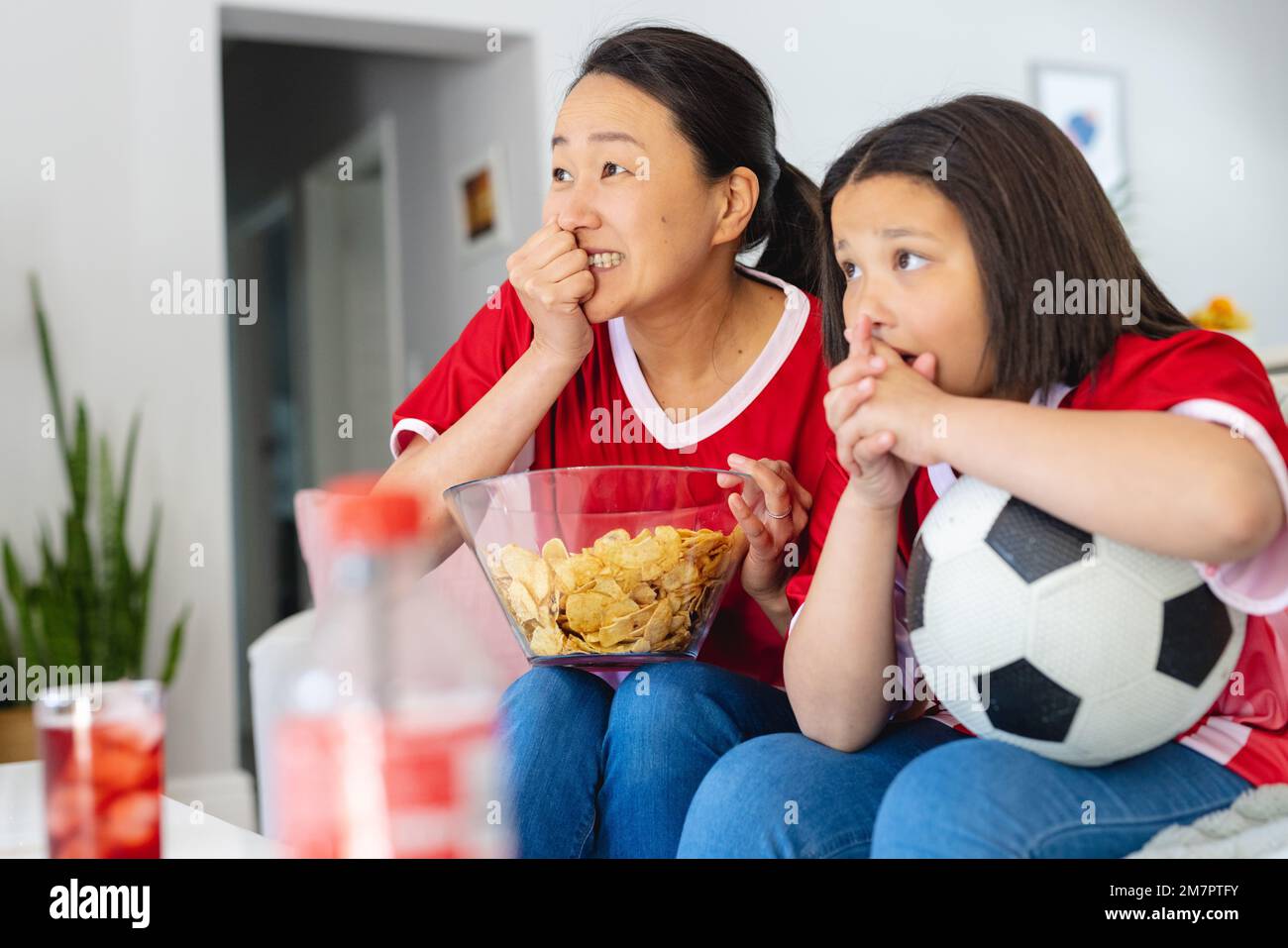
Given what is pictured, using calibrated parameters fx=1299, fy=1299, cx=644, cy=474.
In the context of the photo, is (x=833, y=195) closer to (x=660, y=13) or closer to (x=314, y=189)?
(x=660, y=13)

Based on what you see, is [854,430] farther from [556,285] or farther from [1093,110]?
[1093,110]

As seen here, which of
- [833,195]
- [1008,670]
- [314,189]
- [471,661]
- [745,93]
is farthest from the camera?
[314,189]

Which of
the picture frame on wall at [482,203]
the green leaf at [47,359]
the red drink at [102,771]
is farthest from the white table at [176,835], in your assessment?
the picture frame on wall at [482,203]

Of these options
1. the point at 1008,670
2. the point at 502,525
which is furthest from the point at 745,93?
the point at 1008,670

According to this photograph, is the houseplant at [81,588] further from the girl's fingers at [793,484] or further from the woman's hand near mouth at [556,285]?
the girl's fingers at [793,484]

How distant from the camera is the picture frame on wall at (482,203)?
389 cm

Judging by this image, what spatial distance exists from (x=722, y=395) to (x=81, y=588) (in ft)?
7.23

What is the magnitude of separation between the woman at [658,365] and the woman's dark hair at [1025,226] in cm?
28

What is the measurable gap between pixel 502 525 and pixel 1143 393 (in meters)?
0.59

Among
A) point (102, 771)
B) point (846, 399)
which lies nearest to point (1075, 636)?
point (846, 399)

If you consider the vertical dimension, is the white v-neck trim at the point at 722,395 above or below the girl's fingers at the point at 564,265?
below

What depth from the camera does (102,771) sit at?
0.76 meters
